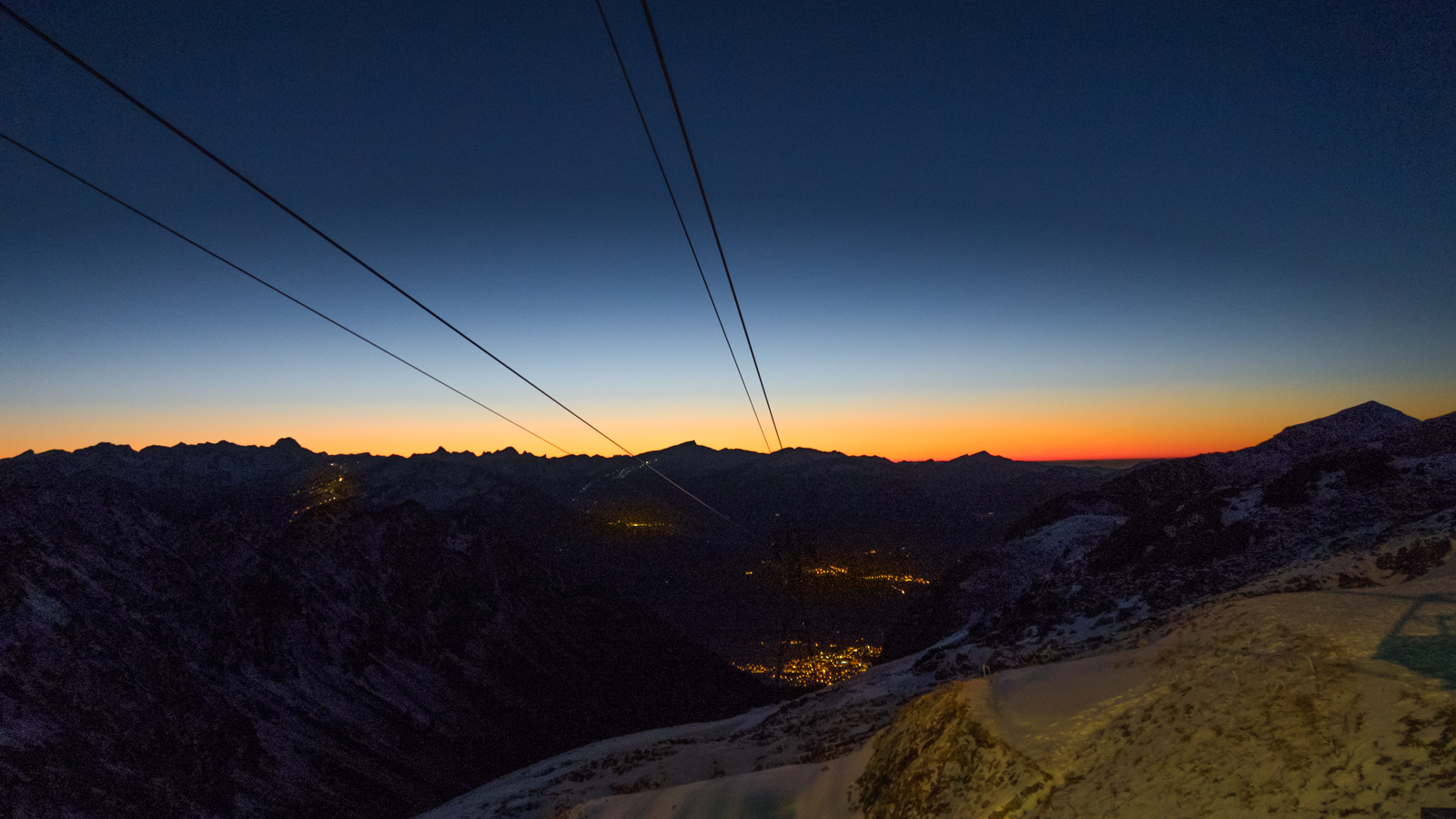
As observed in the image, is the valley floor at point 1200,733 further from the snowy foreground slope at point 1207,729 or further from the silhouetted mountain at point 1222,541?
the silhouetted mountain at point 1222,541

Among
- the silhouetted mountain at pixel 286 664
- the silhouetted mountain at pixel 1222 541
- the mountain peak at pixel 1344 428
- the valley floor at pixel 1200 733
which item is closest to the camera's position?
the valley floor at pixel 1200 733

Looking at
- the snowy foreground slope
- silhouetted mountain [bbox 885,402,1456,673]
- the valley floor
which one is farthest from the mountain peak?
the valley floor

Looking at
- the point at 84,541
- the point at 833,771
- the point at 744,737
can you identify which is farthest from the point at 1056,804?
the point at 84,541

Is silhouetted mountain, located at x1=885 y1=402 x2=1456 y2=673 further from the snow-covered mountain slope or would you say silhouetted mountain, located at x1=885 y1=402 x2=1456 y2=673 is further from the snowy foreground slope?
the snowy foreground slope

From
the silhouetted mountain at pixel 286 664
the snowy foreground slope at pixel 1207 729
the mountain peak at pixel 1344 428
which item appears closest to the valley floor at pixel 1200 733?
the snowy foreground slope at pixel 1207 729

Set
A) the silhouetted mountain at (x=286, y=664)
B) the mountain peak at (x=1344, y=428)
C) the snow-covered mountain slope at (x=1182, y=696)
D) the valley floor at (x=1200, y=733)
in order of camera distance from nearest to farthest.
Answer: the valley floor at (x=1200, y=733)
the snow-covered mountain slope at (x=1182, y=696)
the mountain peak at (x=1344, y=428)
the silhouetted mountain at (x=286, y=664)

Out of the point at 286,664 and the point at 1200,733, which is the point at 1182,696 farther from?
the point at 286,664

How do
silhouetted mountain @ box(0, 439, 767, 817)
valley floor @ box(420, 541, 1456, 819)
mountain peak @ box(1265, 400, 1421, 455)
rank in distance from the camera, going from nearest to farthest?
valley floor @ box(420, 541, 1456, 819) → mountain peak @ box(1265, 400, 1421, 455) → silhouetted mountain @ box(0, 439, 767, 817)

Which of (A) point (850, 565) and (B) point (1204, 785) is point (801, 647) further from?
(B) point (1204, 785)

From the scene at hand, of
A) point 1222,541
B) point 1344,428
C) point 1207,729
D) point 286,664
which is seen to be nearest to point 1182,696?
point 1207,729
